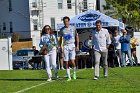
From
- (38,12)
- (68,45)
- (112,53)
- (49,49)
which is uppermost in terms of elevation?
(38,12)

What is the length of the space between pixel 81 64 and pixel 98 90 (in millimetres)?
16578

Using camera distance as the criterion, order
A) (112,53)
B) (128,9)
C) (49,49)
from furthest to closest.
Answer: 1. (128,9)
2. (112,53)
3. (49,49)

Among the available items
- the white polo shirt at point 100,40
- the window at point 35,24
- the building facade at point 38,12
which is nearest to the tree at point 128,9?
the building facade at point 38,12

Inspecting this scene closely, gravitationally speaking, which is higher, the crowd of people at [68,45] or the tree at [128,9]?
the tree at [128,9]

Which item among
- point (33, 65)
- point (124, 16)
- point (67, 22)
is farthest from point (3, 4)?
point (67, 22)

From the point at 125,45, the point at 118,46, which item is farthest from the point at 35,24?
the point at 125,45

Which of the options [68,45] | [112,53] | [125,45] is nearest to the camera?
[68,45]

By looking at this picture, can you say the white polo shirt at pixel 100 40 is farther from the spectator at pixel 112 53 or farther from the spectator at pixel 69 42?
the spectator at pixel 112 53

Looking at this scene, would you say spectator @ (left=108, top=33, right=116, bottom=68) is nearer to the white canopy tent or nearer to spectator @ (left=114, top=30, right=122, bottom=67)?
spectator @ (left=114, top=30, right=122, bottom=67)

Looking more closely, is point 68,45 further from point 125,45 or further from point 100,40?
point 125,45

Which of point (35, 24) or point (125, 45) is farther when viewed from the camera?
point (35, 24)

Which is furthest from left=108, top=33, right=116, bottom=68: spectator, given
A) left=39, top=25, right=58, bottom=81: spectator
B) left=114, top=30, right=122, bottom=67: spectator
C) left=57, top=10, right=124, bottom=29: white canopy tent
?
left=39, top=25, right=58, bottom=81: spectator

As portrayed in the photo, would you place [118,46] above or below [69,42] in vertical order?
below

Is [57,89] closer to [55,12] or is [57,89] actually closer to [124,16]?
[124,16]
